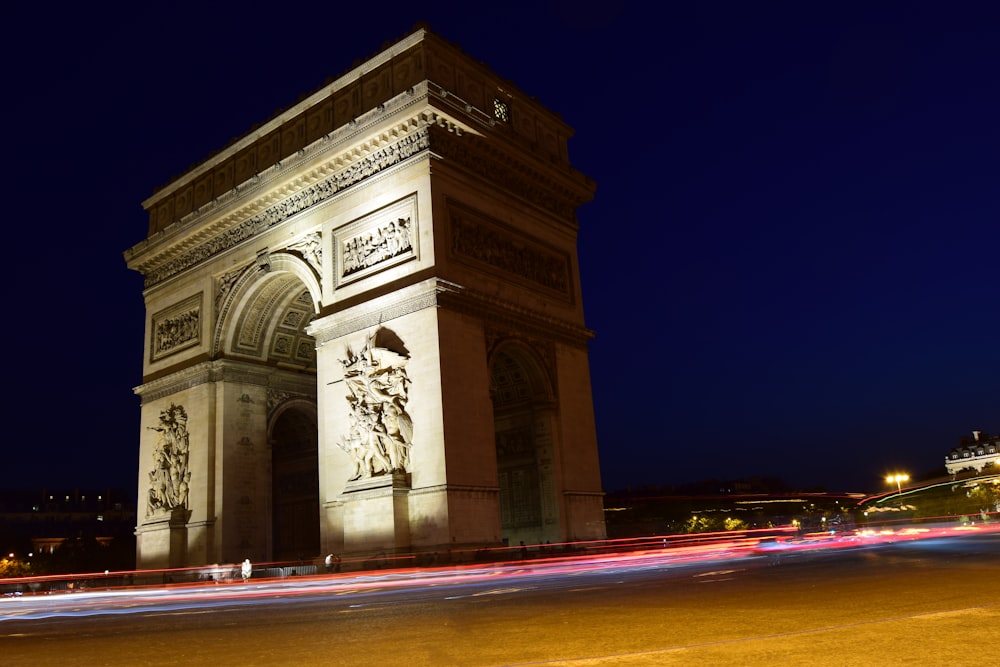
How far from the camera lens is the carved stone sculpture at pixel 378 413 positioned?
20.4 m

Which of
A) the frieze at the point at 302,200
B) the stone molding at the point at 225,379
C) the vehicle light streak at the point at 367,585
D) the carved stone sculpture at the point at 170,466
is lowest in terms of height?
the vehicle light streak at the point at 367,585

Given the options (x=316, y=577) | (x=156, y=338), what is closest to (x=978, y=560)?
(x=316, y=577)

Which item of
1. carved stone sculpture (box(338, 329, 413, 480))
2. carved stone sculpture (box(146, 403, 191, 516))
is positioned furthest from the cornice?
carved stone sculpture (box(146, 403, 191, 516))

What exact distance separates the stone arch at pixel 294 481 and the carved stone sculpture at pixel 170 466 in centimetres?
285

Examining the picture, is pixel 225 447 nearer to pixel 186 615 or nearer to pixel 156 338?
pixel 156 338

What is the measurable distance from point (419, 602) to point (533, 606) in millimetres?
2231

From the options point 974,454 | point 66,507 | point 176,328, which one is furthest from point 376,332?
point 974,454

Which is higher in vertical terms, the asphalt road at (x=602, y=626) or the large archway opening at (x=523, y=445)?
the large archway opening at (x=523, y=445)

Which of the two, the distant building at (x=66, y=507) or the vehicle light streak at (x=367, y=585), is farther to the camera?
the distant building at (x=66, y=507)

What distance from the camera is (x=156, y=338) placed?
29.8 metres

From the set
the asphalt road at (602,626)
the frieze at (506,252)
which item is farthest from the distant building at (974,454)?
the asphalt road at (602,626)

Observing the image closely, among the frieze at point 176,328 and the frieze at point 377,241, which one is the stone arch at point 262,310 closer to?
the frieze at point 176,328

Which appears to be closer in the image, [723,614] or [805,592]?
[723,614]

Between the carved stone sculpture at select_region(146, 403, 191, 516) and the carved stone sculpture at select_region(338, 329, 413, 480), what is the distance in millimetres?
7920
